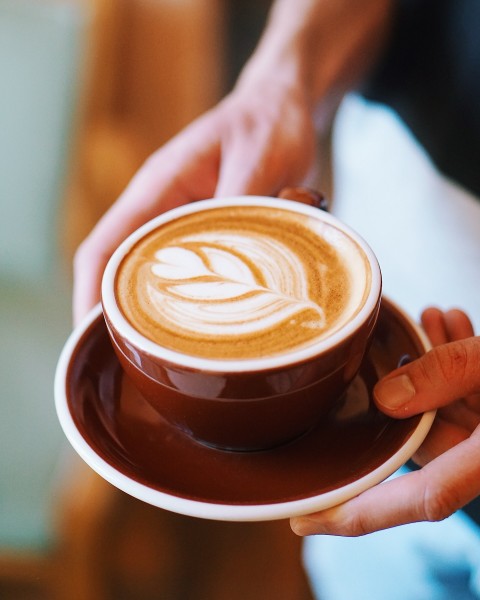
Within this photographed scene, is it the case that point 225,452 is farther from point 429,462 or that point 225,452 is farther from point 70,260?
point 70,260

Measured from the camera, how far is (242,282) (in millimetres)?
603

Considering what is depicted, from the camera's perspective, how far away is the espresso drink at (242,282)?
0.55m

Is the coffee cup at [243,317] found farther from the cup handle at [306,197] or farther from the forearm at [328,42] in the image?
the forearm at [328,42]

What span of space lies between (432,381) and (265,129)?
519 mm

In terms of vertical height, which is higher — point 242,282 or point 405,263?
point 242,282

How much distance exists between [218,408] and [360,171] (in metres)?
0.77

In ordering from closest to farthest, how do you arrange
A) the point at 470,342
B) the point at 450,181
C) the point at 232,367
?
the point at 232,367 < the point at 470,342 < the point at 450,181

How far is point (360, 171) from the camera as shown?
1188 mm

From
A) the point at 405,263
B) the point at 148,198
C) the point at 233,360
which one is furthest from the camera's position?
the point at 405,263

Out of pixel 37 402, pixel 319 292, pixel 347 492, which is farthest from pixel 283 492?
pixel 37 402

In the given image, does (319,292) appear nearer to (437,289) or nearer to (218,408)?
(218,408)

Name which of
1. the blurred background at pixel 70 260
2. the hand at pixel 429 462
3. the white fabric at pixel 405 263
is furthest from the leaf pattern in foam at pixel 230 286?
the blurred background at pixel 70 260

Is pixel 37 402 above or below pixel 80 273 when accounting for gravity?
below

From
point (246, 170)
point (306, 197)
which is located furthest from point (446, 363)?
point (246, 170)
